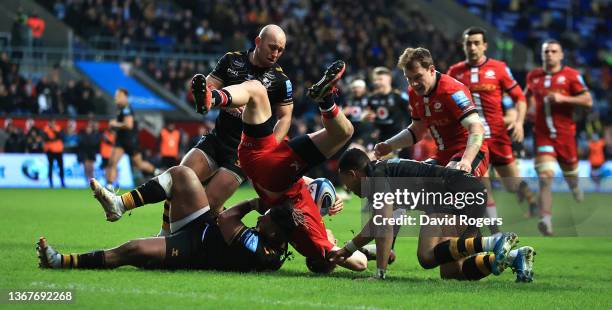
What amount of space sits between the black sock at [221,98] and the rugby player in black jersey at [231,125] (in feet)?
6.93

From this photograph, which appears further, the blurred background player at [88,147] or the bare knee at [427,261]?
the blurred background player at [88,147]

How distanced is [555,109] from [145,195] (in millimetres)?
Answer: 7233

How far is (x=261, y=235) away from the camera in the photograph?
8.31 metres

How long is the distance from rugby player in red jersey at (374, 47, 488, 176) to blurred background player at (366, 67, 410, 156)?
729 cm

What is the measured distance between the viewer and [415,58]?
870 centimetres

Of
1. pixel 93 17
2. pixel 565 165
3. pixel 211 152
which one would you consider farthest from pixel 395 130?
pixel 93 17

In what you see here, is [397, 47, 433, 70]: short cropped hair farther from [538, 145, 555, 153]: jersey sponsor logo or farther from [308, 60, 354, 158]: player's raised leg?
[538, 145, 555, 153]: jersey sponsor logo

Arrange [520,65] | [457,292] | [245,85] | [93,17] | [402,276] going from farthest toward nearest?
[520,65], [93,17], [402,276], [245,85], [457,292]

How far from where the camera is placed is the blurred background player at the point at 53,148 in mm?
24203

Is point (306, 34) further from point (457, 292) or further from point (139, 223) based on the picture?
point (457, 292)

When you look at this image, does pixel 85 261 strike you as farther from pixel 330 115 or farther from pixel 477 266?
pixel 477 266

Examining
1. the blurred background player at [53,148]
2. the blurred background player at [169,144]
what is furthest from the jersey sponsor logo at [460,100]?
the blurred background player at [169,144]

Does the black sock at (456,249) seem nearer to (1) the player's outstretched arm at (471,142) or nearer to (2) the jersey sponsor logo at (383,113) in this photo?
(1) the player's outstretched arm at (471,142)

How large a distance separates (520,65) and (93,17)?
667 inches
